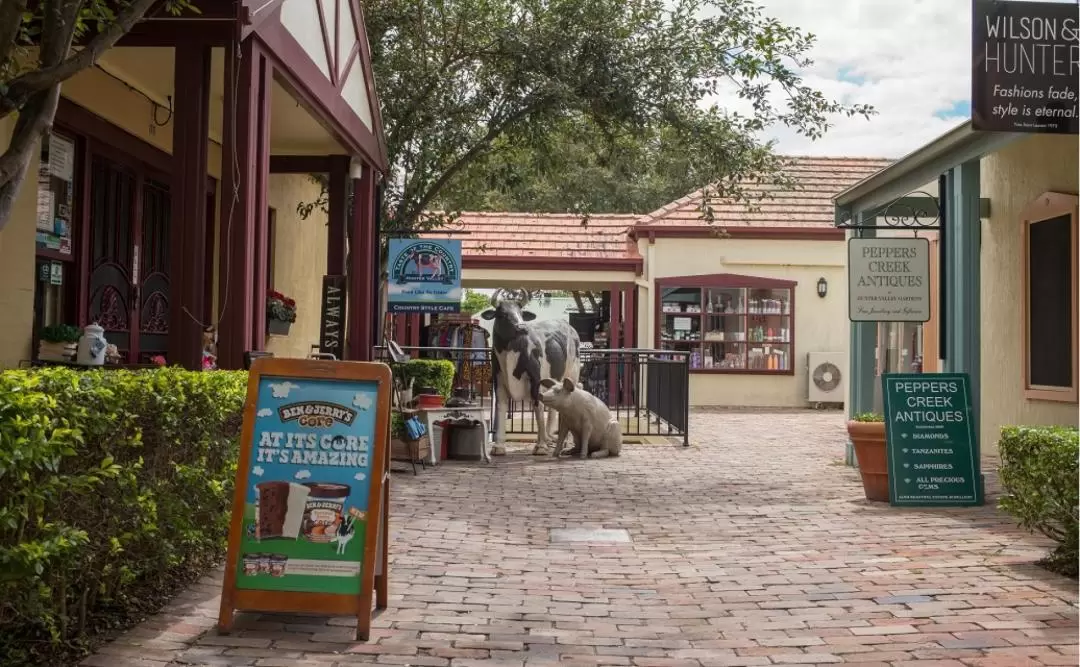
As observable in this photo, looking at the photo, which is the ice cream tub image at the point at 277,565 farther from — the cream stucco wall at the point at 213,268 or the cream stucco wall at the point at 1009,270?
the cream stucco wall at the point at 1009,270

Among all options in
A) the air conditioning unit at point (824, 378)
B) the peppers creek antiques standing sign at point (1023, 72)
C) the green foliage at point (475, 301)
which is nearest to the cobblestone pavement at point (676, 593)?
the peppers creek antiques standing sign at point (1023, 72)

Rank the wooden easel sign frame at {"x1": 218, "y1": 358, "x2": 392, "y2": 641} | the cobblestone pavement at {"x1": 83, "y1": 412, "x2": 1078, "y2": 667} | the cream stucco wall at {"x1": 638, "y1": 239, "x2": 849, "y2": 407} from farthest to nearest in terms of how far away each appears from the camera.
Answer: the cream stucco wall at {"x1": 638, "y1": 239, "x2": 849, "y2": 407}
the wooden easel sign frame at {"x1": 218, "y1": 358, "x2": 392, "y2": 641}
the cobblestone pavement at {"x1": 83, "y1": 412, "x2": 1078, "y2": 667}

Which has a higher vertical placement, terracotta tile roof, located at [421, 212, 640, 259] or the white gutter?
terracotta tile roof, located at [421, 212, 640, 259]

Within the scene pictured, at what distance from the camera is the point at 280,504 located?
4.97 metres

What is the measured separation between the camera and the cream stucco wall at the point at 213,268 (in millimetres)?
8180

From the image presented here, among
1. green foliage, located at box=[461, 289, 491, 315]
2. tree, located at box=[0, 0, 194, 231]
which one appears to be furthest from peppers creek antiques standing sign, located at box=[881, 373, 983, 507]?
green foliage, located at box=[461, 289, 491, 315]

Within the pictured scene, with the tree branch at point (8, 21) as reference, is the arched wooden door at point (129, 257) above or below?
below

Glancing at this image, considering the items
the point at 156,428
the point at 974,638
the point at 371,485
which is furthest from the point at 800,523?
the point at 156,428

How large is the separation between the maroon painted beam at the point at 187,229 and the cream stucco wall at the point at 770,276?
16.1 metres

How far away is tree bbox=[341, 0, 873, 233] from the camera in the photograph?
13.6m

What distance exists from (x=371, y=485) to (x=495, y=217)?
2010 cm

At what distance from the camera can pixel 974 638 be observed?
4.83 m

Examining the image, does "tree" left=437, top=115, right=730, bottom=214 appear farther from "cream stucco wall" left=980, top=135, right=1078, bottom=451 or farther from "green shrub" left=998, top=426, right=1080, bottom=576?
"green shrub" left=998, top=426, right=1080, bottom=576

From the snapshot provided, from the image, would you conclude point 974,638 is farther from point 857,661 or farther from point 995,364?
point 995,364
